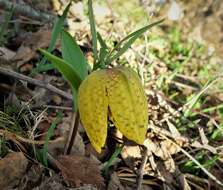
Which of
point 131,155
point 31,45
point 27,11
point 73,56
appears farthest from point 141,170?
point 27,11

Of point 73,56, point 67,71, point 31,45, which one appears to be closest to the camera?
point 67,71

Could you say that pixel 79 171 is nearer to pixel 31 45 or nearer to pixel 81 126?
pixel 81 126

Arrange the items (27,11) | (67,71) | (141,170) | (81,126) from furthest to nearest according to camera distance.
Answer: (27,11) → (81,126) → (141,170) → (67,71)

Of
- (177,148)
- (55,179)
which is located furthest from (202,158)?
(55,179)

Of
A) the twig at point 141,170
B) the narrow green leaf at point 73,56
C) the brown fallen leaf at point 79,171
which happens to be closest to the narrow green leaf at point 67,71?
the narrow green leaf at point 73,56

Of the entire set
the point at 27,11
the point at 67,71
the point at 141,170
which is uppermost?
the point at 27,11

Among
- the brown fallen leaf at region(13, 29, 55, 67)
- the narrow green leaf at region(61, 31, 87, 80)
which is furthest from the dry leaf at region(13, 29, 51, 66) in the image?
the narrow green leaf at region(61, 31, 87, 80)

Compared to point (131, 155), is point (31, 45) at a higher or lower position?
higher
